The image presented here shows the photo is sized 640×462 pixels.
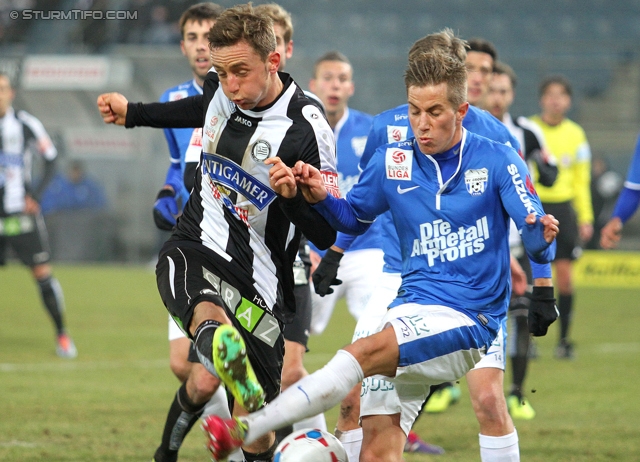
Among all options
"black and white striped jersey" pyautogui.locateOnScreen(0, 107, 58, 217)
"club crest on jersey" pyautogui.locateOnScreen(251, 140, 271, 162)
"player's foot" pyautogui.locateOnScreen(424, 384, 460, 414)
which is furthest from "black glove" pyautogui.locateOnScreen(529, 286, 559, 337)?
"black and white striped jersey" pyautogui.locateOnScreen(0, 107, 58, 217)

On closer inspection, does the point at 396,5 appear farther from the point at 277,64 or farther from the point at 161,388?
the point at 277,64

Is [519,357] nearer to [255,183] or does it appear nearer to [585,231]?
[255,183]

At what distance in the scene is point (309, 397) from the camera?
3771 mm

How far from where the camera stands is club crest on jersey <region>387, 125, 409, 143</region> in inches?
213

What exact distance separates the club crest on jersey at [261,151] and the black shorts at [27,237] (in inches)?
272

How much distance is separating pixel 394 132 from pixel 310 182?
1.34 meters

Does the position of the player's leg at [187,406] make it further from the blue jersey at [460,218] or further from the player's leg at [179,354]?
the blue jersey at [460,218]

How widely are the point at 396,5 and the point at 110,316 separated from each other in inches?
516

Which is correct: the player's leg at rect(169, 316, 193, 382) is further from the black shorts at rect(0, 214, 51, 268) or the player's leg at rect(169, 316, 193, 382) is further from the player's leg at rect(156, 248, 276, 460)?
the black shorts at rect(0, 214, 51, 268)

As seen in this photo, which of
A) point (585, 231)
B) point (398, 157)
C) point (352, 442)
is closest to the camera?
point (398, 157)

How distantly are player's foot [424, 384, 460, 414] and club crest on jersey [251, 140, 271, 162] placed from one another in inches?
153

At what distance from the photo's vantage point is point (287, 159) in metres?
4.45

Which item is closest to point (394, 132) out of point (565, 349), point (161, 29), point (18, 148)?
point (565, 349)

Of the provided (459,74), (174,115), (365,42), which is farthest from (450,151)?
(365,42)
